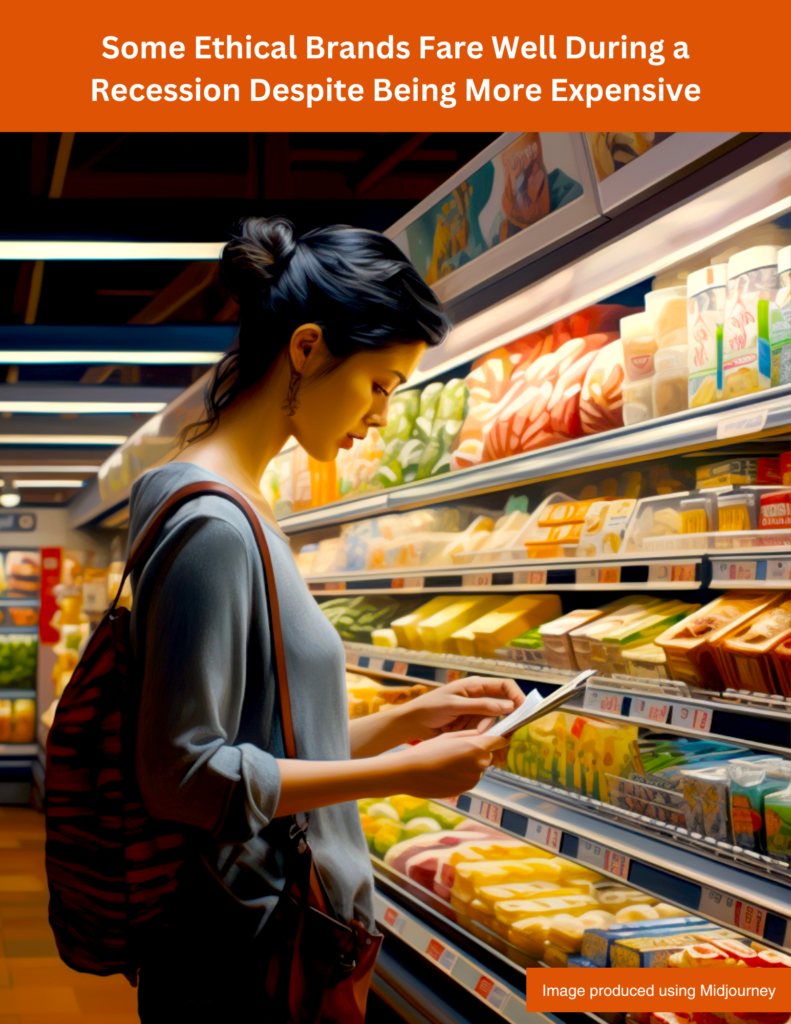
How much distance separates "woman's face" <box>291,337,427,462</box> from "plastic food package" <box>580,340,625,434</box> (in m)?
0.97

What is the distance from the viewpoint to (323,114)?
1.74m

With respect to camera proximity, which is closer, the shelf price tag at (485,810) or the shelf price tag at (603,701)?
the shelf price tag at (603,701)

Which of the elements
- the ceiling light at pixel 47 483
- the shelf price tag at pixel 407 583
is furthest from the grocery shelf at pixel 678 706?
the ceiling light at pixel 47 483

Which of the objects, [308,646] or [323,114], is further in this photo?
[323,114]

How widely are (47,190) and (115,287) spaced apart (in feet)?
3.60

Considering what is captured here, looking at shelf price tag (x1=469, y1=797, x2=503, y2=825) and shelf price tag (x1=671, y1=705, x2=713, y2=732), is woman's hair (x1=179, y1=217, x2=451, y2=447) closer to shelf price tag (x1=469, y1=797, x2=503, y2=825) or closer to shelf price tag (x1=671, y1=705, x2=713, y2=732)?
shelf price tag (x1=671, y1=705, x2=713, y2=732)

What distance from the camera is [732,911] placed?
58.9 inches

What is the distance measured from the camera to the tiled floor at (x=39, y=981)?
11.9 ft

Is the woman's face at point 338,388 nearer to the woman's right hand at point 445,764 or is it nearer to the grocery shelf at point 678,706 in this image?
the woman's right hand at point 445,764

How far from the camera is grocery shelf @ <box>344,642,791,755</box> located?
151 centimetres

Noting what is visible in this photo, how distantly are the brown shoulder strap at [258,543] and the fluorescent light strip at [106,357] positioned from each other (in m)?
3.47

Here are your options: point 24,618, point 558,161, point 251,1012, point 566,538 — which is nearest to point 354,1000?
point 251,1012

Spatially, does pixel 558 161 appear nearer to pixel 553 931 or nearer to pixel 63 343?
pixel 553 931
